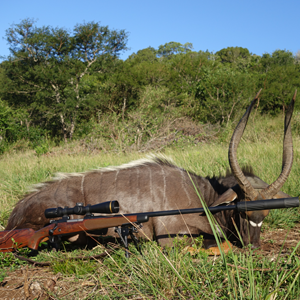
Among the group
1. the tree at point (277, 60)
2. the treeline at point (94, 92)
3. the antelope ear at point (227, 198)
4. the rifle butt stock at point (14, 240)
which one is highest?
the tree at point (277, 60)

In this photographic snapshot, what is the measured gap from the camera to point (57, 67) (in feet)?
40.3

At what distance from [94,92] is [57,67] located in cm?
215

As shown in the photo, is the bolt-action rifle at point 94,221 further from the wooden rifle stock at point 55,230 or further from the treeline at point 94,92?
the treeline at point 94,92

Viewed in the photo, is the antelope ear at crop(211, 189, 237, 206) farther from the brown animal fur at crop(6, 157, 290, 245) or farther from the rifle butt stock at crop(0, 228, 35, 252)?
the rifle butt stock at crop(0, 228, 35, 252)

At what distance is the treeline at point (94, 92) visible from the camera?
12.0m

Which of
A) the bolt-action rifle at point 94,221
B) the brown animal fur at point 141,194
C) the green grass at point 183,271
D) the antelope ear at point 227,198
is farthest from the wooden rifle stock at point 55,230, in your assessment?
the antelope ear at point 227,198

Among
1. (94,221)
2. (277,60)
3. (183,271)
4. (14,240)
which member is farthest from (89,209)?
(277,60)

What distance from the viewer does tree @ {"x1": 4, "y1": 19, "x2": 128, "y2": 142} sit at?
1216cm

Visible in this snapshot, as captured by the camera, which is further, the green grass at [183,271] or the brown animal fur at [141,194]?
the brown animal fur at [141,194]

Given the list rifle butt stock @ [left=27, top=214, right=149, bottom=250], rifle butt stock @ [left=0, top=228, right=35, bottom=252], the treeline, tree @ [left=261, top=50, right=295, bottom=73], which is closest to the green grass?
rifle butt stock @ [left=0, top=228, right=35, bottom=252]

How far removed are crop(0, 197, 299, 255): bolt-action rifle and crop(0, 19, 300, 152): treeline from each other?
745cm

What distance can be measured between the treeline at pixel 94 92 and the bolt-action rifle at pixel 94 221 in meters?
7.45

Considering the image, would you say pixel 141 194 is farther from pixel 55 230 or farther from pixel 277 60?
pixel 277 60

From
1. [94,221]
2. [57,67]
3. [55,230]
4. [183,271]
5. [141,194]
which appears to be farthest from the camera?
[57,67]
